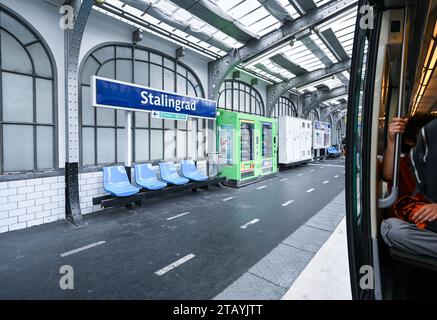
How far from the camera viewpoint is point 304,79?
10797mm

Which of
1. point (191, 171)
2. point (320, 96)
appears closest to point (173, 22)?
point (191, 171)

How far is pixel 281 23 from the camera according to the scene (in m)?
6.49

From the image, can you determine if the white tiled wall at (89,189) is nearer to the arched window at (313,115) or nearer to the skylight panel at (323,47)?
the skylight panel at (323,47)

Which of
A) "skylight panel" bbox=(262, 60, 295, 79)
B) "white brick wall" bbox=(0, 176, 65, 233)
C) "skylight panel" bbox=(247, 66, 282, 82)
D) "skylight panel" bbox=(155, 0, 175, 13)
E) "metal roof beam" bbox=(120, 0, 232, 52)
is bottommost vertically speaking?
"white brick wall" bbox=(0, 176, 65, 233)

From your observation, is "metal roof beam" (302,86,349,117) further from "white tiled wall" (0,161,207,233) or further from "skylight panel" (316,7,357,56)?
"white tiled wall" (0,161,207,233)

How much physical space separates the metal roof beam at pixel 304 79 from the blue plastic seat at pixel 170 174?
6.78 m

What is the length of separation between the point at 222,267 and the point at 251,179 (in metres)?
5.62

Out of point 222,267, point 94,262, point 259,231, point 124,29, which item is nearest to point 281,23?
point 124,29

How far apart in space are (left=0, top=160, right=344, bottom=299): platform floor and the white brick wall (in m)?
0.22

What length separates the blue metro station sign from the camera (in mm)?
4465

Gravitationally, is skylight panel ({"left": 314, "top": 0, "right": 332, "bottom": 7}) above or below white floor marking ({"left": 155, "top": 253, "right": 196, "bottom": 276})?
above

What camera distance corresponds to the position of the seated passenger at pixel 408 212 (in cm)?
144

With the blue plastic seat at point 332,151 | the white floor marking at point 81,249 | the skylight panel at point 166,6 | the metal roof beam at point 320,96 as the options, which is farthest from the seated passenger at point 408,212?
the blue plastic seat at point 332,151

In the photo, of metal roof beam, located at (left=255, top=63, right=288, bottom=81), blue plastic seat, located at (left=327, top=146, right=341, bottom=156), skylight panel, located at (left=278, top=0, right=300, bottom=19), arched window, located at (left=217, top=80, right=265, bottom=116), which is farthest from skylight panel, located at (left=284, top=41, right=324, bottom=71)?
blue plastic seat, located at (left=327, top=146, right=341, bottom=156)
